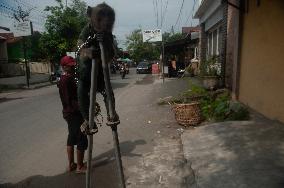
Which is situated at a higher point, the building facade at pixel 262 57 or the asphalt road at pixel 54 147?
the building facade at pixel 262 57

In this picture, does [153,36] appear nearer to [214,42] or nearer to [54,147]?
[214,42]

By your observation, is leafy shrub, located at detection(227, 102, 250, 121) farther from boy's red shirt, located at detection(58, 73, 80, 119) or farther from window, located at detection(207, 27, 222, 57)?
window, located at detection(207, 27, 222, 57)

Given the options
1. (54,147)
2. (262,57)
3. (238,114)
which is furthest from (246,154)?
(54,147)

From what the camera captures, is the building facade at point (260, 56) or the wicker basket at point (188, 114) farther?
the wicker basket at point (188, 114)

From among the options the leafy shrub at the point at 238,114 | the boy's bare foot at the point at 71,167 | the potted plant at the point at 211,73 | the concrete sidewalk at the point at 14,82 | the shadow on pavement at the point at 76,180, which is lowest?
the concrete sidewalk at the point at 14,82

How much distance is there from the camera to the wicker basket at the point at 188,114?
7398 mm

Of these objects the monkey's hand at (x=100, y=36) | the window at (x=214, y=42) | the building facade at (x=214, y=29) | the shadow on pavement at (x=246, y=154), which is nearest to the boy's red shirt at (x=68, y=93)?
the shadow on pavement at (x=246, y=154)

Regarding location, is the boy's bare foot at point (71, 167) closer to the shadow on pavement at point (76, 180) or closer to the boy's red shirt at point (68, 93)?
the shadow on pavement at point (76, 180)

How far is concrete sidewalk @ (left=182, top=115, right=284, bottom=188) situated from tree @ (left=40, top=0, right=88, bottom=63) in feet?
55.1

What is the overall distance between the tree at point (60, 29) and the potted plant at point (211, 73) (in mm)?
11004

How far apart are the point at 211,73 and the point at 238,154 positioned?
24.9 ft

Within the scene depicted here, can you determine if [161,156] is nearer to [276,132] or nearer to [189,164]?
[189,164]

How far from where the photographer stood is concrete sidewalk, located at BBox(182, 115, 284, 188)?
4.06 metres

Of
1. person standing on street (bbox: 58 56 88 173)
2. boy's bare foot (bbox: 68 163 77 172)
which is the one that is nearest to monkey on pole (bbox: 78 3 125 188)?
person standing on street (bbox: 58 56 88 173)
